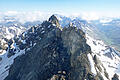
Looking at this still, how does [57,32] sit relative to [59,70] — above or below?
above

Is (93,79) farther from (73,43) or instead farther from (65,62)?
(73,43)


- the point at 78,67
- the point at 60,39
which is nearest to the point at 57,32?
the point at 60,39

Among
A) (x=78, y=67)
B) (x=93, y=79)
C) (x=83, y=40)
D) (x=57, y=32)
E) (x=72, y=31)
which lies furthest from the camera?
(x=57, y=32)

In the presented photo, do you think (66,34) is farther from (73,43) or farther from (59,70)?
(59,70)

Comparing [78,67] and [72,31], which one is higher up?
[72,31]

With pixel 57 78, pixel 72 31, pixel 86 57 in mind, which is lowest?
pixel 57 78

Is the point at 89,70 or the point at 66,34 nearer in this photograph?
the point at 89,70

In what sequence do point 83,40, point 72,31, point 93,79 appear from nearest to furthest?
point 93,79 → point 83,40 → point 72,31

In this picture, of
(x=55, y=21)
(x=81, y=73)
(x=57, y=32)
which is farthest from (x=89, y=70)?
(x=55, y=21)

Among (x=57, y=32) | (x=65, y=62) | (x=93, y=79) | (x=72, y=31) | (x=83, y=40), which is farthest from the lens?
(x=57, y=32)
